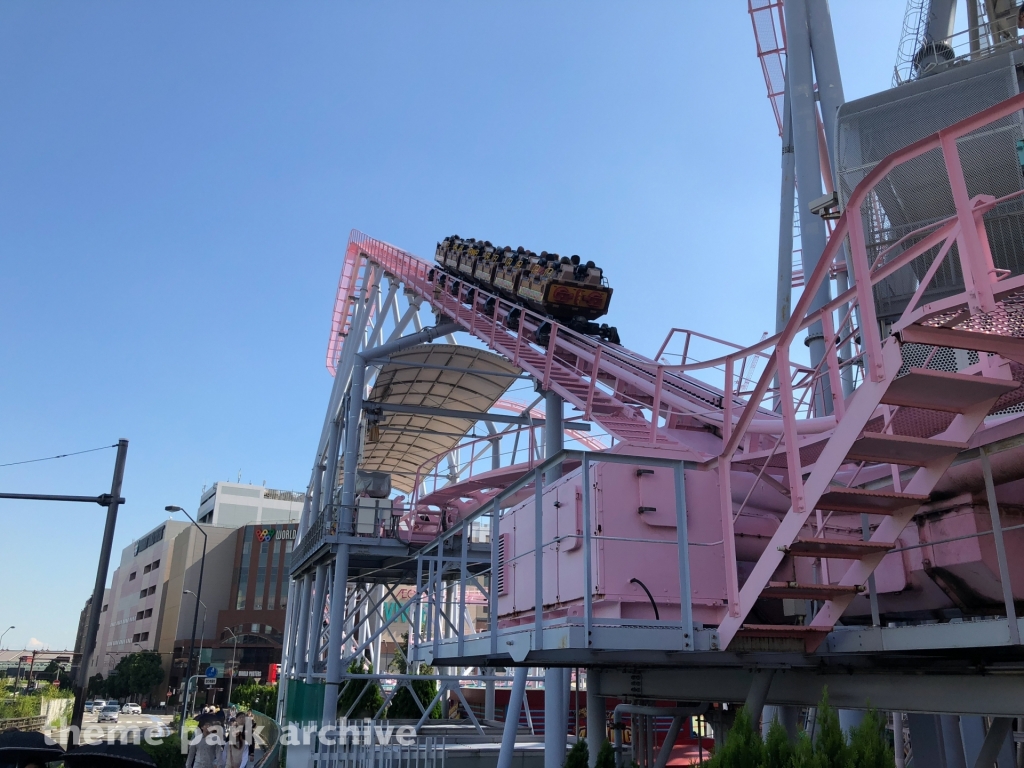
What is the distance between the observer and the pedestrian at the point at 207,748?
44.1 ft

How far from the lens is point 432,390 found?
24.8 metres

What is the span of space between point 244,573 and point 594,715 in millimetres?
97044


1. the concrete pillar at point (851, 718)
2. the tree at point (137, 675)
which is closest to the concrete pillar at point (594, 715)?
the concrete pillar at point (851, 718)

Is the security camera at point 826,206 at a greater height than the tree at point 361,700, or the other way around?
the security camera at point 826,206

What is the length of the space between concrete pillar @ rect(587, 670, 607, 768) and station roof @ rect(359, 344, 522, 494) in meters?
13.0

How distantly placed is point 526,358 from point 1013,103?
1284cm

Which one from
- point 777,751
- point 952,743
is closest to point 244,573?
point 952,743

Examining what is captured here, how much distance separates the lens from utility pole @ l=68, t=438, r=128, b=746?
13531mm

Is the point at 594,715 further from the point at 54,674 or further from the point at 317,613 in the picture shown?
the point at 54,674

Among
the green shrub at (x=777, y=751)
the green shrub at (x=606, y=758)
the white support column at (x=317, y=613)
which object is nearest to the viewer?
the green shrub at (x=777, y=751)

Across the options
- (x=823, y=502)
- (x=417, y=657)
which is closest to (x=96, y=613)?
(x=417, y=657)

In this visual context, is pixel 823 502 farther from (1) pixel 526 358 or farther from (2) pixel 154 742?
(2) pixel 154 742

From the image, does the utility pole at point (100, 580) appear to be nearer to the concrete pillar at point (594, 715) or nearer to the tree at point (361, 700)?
the concrete pillar at point (594, 715)

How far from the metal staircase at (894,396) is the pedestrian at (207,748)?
1087 cm
